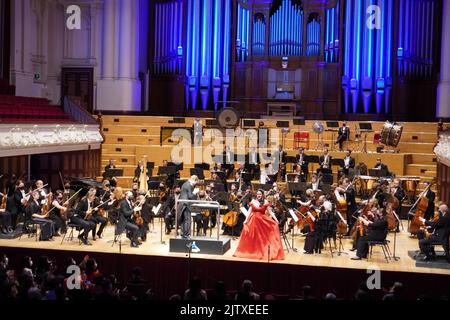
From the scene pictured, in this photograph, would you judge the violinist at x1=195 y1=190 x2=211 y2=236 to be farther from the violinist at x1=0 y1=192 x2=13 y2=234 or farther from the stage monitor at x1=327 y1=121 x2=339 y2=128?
the stage monitor at x1=327 y1=121 x2=339 y2=128

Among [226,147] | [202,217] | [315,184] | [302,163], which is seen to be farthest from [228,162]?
[202,217]

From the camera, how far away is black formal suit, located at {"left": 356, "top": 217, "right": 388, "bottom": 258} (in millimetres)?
11648

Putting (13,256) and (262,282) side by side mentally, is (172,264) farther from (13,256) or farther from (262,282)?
(13,256)

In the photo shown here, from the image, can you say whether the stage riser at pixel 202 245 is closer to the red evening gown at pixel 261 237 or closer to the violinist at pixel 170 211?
the red evening gown at pixel 261 237

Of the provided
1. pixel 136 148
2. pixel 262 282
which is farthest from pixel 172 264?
pixel 136 148

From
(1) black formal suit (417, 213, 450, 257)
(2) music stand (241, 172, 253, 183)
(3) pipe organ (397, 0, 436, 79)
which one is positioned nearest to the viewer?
(1) black formal suit (417, 213, 450, 257)

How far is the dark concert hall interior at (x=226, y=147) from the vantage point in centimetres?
1171

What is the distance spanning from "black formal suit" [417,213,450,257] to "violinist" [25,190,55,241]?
22.2 ft

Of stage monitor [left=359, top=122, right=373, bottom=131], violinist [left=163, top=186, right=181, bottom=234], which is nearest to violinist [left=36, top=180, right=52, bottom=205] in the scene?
violinist [left=163, top=186, right=181, bottom=234]

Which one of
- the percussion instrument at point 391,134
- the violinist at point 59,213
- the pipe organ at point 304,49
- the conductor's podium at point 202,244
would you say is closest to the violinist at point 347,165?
the percussion instrument at point 391,134

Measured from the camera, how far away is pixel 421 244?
1163 cm

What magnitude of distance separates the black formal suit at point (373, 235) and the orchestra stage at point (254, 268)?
0.21 m

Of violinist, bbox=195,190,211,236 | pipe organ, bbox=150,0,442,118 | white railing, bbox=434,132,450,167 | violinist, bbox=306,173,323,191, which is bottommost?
violinist, bbox=195,190,211,236
